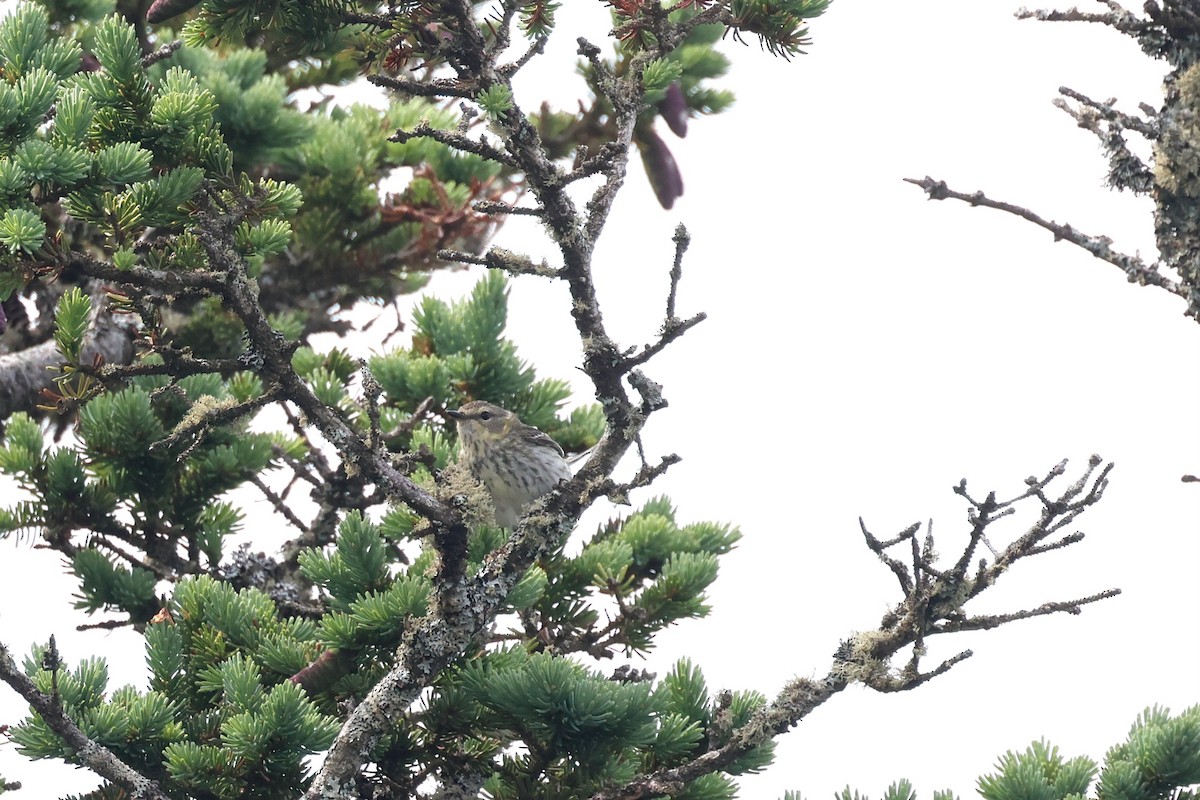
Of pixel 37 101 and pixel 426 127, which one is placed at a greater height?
pixel 37 101

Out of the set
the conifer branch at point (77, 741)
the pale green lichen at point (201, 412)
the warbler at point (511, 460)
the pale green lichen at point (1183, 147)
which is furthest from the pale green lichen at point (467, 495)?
the pale green lichen at point (1183, 147)

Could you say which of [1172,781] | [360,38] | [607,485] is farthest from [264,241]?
[1172,781]

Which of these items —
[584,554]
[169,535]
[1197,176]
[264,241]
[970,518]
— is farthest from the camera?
[169,535]

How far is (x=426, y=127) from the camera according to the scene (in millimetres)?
3668

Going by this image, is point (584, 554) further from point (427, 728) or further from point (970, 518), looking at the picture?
point (970, 518)

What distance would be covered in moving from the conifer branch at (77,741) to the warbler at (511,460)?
2275mm

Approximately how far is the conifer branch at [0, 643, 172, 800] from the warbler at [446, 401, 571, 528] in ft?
7.46

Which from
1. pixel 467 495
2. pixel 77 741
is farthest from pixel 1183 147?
pixel 77 741

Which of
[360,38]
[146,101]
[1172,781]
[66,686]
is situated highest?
[360,38]

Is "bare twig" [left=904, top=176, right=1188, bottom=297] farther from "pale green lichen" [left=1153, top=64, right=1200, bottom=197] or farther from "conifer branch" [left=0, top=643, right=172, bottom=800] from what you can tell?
"conifer branch" [left=0, top=643, right=172, bottom=800]

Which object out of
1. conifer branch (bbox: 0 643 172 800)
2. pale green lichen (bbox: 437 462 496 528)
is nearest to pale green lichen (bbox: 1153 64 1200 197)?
pale green lichen (bbox: 437 462 496 528)

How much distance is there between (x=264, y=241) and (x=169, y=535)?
6.68 feet

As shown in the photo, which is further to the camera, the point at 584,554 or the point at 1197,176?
the point at 584,554

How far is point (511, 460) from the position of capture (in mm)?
6293
